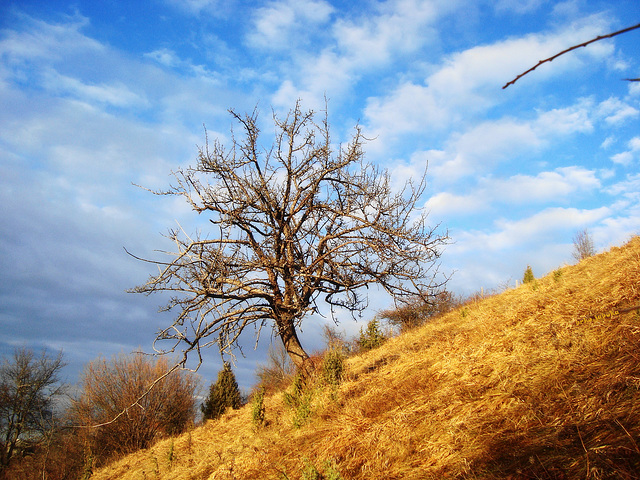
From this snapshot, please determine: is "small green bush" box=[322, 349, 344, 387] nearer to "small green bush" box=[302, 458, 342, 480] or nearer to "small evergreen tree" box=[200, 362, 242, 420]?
"small green bush" box=[302, 458, 342, 480]

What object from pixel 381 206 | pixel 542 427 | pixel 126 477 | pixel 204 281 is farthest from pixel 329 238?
Result: pixel 126 477

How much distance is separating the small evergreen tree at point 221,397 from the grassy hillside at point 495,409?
886cm

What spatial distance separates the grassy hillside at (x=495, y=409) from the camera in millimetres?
3551

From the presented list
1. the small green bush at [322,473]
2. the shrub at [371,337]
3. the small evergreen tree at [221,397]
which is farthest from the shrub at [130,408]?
the small green bush at [322,473]

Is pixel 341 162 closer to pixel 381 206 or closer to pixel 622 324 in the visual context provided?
pixel 381 206

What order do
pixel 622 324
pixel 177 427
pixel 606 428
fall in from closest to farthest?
1. pixel 606 428
2. pixel 622 324
3. pixel 177 427

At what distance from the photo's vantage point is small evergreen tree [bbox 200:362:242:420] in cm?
1750

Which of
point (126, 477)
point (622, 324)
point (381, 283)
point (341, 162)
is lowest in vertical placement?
point (126, 477)

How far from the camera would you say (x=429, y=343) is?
941 centimetres

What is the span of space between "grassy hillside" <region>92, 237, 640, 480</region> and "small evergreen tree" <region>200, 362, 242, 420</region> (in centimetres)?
886

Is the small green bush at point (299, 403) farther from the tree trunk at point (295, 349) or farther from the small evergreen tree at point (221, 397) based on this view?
the small evergreen tree at point (221, 397)

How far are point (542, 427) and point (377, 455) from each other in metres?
1.98

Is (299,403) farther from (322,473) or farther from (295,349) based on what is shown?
(322,473)

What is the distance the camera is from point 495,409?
473 cm
